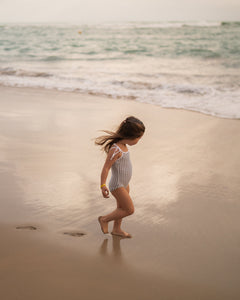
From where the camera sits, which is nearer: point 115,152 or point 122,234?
point 115,152

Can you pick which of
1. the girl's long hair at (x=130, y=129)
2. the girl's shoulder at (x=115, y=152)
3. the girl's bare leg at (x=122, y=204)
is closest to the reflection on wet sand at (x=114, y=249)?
the girl's bare leg at (x=122, y=204)

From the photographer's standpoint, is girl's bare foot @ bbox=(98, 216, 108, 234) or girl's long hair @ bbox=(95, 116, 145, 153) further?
girl's bare foot @ bbox=(98, 216, 108, 234)

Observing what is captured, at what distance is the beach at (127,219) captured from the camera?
7.38 feet

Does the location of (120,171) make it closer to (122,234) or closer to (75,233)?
(122,234)

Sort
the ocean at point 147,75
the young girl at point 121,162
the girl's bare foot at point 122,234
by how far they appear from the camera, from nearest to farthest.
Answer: the young girl at point 121,162 < the girl's bare foot at point 122,234 < the ocean at point 147,75

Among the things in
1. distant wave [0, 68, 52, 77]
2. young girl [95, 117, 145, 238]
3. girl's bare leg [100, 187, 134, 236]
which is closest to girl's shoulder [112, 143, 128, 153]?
young girl [95, 117, 145, 238]

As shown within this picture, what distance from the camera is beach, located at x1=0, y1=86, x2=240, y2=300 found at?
7.38 feet

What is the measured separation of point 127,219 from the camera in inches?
125

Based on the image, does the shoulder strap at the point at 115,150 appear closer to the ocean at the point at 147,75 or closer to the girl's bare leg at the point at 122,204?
the girl's bare leg at the point at 122,204

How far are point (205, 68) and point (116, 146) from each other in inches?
601

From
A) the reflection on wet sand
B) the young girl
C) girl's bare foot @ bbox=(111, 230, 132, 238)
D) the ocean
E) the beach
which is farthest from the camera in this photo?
the ocean

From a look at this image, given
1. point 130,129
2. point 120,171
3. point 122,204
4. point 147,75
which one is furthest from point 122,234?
point 147,75

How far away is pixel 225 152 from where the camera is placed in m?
4.97

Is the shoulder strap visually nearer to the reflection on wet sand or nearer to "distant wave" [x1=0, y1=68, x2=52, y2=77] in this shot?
the reflection on wet sand
